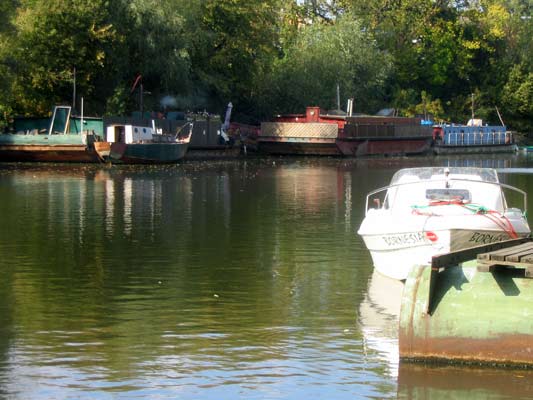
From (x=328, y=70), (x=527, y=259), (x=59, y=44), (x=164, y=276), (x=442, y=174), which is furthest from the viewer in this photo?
(x=328, y=70)

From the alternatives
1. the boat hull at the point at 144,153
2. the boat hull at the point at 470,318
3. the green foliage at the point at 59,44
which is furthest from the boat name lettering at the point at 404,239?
the green foliage at the point at 59,44

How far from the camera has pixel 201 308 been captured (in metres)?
16.4

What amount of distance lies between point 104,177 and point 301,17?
2086 inches

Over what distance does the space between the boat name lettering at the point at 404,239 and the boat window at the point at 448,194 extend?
168 centimetres

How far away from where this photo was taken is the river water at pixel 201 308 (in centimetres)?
1212

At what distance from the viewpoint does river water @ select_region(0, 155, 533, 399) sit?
1212 centimetres

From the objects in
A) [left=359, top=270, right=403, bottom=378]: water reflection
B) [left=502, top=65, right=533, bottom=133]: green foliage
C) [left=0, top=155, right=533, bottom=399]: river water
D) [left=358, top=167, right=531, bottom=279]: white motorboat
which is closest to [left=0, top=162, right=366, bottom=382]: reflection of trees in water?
[left=0, top=155, right=533, bottom=399]: river water

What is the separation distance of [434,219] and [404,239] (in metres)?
0.62

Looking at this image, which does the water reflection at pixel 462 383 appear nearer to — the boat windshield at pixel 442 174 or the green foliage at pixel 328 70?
the boat windshield at pixel 442 174

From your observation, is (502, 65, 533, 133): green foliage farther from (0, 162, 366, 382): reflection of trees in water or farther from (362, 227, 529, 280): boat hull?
(362, 227, 529, 280): boat hull

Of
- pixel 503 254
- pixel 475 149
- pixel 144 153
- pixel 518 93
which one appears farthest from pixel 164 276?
pixel 518 93

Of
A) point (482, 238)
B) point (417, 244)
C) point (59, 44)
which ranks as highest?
point (59, 44)

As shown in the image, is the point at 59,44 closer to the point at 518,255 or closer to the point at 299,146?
the point at 299,146

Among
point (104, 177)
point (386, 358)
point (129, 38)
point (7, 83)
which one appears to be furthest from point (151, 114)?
point (386, 358)
